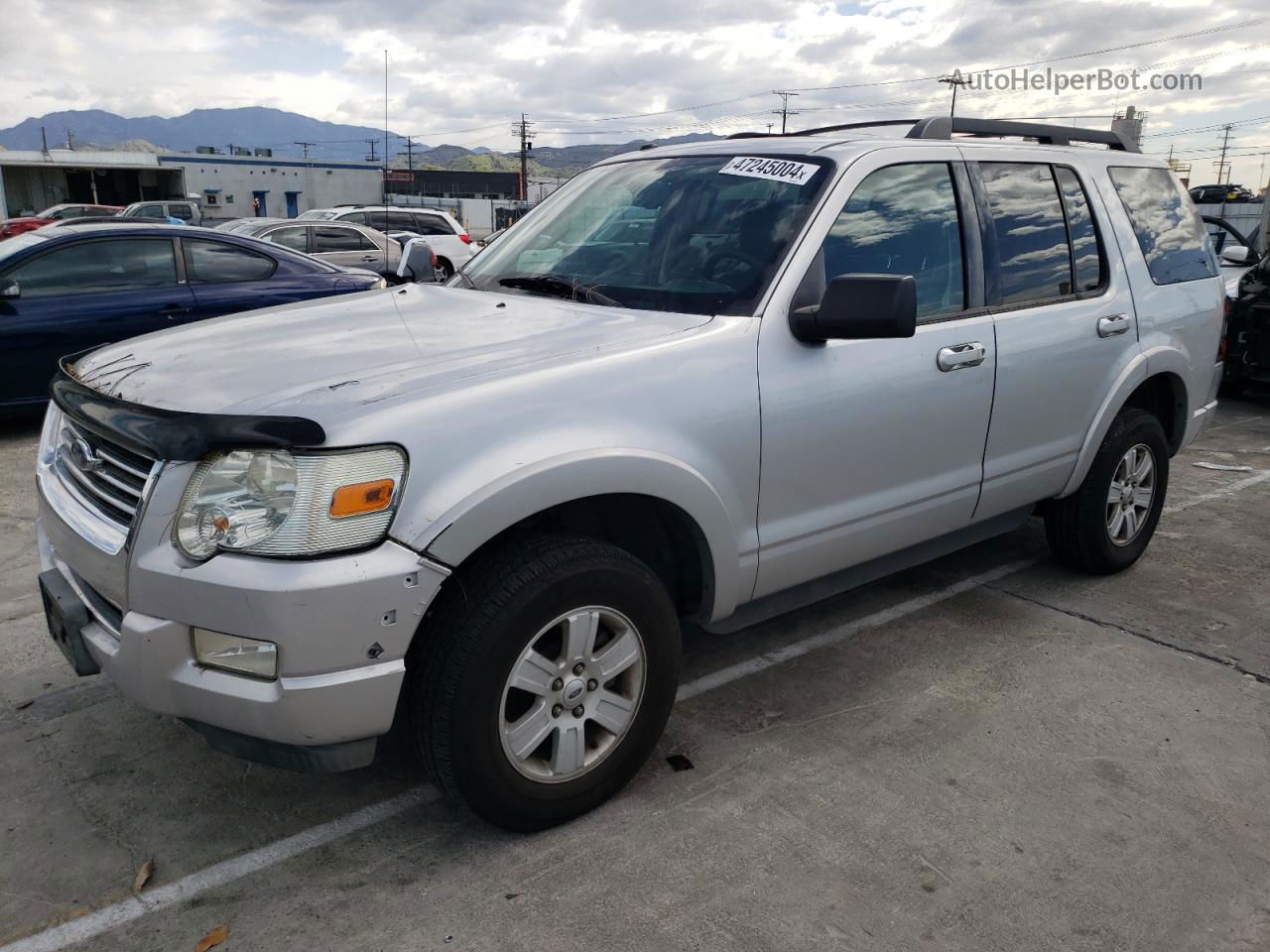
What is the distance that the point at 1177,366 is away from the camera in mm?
4609

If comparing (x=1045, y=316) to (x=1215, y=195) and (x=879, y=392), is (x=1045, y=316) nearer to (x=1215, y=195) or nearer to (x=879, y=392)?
(x=879, y=392)

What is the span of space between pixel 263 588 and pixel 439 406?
569mm

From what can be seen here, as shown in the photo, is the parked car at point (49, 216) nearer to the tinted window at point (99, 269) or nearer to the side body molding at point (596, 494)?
Answer: the tinted window at point (99, 269)

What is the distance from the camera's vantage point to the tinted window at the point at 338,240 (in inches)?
599

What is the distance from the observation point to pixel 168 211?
86.1 ft

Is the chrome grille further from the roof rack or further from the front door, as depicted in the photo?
the roof rack

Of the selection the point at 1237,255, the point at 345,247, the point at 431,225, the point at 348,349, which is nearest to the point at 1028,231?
the point at 348,349

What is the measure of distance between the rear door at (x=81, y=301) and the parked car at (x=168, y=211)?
1874 centimetres

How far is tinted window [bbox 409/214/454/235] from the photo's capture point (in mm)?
20141

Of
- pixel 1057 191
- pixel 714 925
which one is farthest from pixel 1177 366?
pixel 714 925

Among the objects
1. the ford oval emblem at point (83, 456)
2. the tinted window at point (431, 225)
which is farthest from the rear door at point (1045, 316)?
the tinted window at point (431, 225)

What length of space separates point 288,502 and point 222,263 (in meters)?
6.37

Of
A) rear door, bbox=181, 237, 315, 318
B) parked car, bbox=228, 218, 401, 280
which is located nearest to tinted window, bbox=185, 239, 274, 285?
rear door, bbox=181, 237, 315, 318

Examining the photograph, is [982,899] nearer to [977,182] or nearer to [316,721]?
[316,721]
